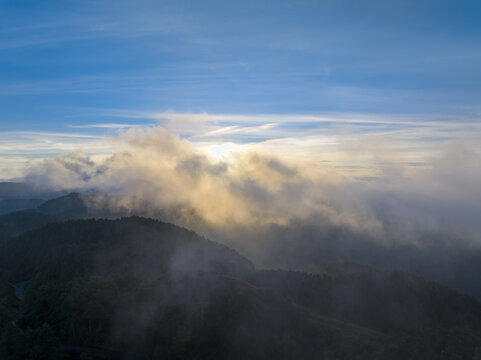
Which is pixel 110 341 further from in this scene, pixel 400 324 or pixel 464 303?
pixel 464 303

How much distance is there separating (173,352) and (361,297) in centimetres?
11696

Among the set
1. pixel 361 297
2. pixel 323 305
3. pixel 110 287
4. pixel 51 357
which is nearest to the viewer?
pixel 51 357

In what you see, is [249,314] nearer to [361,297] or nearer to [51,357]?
[51,357]

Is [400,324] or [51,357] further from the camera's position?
[400,324]

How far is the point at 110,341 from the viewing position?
3917 inches

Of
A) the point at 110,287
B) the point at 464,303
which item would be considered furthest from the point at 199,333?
the point at 464,303

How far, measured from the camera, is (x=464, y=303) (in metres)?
188

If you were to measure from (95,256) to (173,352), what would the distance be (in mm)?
88578

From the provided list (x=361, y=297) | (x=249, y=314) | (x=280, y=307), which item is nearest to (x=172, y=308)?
(x=249, y=314)

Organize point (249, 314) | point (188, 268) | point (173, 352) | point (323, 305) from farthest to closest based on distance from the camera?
point (323, 305) < point (188, 268) < point (249, 314) < point (173, 352)

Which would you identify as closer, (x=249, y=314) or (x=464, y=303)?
(x=249, y=314)

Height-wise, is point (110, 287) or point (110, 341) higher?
point (110, 287)

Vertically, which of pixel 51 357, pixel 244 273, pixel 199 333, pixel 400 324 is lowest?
pixel 400 324

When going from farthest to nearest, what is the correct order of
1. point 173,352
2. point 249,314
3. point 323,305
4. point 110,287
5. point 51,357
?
1. point 323,305
2. point 110,287
3. point 249,314
4. point 173,352
5. point 51,357
